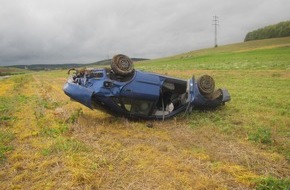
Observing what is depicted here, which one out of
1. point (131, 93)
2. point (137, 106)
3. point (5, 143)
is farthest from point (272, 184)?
point (5, 143)

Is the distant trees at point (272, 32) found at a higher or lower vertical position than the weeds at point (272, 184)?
higher

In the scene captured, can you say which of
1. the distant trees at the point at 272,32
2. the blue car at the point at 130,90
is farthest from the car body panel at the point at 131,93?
the distant trees at the point at 272,32

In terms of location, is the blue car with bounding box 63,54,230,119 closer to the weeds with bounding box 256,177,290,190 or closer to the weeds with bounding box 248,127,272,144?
→ the weeds with bounding box 248,127,272,144

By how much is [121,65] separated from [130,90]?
81 cm

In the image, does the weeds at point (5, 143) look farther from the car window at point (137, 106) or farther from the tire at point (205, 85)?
the tire at point (205, 85)

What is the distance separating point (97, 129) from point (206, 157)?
151 inches

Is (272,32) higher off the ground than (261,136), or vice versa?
(272,32)

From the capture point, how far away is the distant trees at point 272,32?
356ft

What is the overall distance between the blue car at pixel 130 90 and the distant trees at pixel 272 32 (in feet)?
346

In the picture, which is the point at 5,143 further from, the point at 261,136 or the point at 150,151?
the point at 261,136

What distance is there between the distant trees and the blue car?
105323 millimetres

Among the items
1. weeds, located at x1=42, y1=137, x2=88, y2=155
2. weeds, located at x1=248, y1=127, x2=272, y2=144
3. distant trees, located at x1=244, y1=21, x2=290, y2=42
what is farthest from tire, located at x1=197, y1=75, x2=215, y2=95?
distant trees, located at x1=244, y1=21, x2=290, y2=42

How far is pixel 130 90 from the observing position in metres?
10.3

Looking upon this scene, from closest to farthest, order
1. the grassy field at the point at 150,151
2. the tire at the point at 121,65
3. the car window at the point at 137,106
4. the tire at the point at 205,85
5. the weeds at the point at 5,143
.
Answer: the grassy field at the point at 150,151 → the weeds at the point at 5,143 → the tire at the point at 121,65 → the car window at the point at 137,106 → the tire at the point at 205,85
